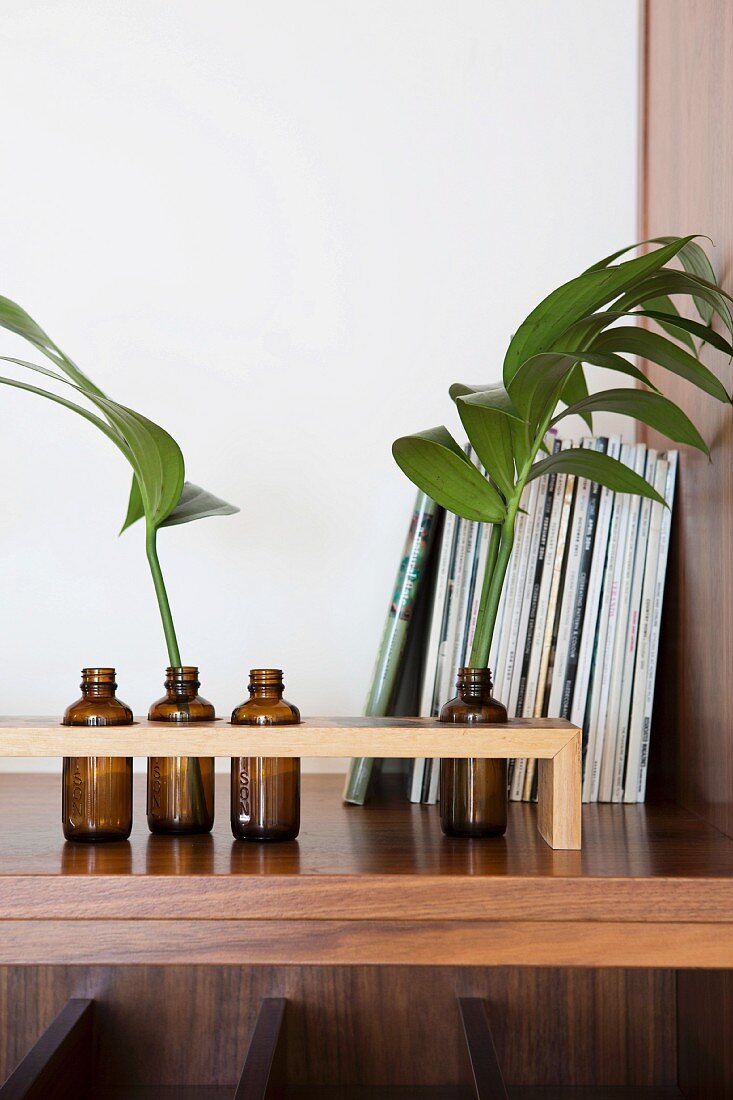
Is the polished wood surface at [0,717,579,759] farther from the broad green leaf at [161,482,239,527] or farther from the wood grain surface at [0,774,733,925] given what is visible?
the broad green leaf at [161,482,239,527]

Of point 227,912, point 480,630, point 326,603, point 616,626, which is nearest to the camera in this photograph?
point 227,912

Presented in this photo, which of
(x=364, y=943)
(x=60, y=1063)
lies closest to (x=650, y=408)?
(x=364, y=943)

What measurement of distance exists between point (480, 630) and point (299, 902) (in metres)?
0.30

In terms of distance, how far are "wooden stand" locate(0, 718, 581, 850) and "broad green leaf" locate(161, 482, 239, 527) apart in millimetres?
217

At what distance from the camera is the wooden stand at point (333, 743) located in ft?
2.53

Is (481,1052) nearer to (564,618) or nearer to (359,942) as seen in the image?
(359,942)

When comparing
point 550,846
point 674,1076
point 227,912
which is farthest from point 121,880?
point 674,1076

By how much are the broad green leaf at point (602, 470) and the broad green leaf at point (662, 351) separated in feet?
0.36

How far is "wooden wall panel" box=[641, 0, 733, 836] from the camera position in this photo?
91cm

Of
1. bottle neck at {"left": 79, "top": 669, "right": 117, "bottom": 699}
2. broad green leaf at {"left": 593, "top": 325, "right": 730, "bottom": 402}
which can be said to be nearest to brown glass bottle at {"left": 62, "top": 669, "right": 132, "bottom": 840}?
bottle neck at {"left": 79, "top": 669, "right": 117, "bottom": 699}

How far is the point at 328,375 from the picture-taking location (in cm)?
128

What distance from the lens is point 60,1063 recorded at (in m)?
0.92

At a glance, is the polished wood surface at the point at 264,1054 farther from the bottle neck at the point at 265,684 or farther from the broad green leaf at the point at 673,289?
the broad green leaf at the point at 673,289

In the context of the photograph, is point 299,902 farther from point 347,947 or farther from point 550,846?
point 550,846
